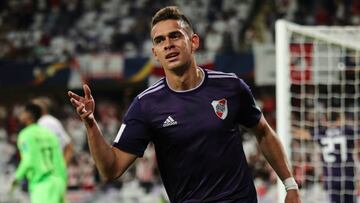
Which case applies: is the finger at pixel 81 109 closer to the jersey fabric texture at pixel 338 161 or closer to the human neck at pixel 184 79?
the human neck at pixel 184 79

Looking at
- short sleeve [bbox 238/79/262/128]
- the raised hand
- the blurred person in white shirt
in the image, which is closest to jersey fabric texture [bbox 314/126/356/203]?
the blurred person in white shirt

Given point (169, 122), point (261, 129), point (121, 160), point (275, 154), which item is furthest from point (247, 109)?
point (121, 160)

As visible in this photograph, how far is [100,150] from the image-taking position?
331 centimetres

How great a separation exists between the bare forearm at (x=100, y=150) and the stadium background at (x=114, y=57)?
32.1 ft

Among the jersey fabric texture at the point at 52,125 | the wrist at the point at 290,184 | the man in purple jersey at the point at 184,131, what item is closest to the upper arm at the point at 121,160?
the man in purple jersey at the point at 184,131

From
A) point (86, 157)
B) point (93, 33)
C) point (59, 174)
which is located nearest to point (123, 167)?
point (59, 174)

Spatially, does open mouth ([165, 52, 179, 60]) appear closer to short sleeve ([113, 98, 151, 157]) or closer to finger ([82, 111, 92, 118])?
short sleeve ([113, 98, 151, 157])

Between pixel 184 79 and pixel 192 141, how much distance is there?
0.92 feet

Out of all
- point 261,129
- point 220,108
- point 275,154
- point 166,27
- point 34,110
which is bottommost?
point 34,110

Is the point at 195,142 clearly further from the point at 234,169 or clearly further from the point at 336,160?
the point at 336,160

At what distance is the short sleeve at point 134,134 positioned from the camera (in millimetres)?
3490

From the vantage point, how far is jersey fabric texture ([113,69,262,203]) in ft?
11.4

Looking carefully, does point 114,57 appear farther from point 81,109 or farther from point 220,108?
point 81,109

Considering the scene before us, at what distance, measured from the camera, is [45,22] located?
62.5 ft
